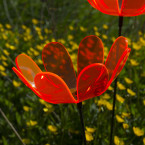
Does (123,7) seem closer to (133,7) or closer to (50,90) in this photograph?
(133,7)

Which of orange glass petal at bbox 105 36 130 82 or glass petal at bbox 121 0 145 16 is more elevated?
glass petal at bbox 121 0 145 16

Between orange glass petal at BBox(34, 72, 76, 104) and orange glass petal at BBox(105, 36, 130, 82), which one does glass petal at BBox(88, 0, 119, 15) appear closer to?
orange glass petal at BBox(105, 36, 130, 82)

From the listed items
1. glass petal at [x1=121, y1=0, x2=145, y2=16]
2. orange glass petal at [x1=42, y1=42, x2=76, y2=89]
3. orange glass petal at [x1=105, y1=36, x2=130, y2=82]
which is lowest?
orange glass petal at [x1=42, y1=42, x2=76, y2=89]

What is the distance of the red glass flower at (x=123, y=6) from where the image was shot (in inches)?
23.8

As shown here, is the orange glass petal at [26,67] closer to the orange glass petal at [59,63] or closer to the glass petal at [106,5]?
the orange glass petal at [59,63]

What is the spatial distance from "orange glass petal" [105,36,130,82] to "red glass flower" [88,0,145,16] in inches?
3.5

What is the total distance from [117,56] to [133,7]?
0.41 feet

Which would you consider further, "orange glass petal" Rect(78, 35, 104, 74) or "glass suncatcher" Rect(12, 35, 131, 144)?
"orange glass petal" Rect(78, 35, 104, 74)

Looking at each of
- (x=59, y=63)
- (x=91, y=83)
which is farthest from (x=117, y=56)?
(x=59, y=63)

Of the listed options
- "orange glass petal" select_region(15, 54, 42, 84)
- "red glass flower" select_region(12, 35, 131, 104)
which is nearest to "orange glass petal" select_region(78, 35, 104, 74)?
"red glass flower" select_region(12, 35, 131, 104)

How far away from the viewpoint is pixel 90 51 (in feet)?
2.22

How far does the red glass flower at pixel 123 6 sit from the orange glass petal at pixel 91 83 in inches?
5.6

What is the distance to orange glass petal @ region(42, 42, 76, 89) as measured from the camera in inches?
27.2

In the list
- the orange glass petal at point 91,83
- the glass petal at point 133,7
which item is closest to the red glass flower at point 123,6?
the glass petal at point 133,7
